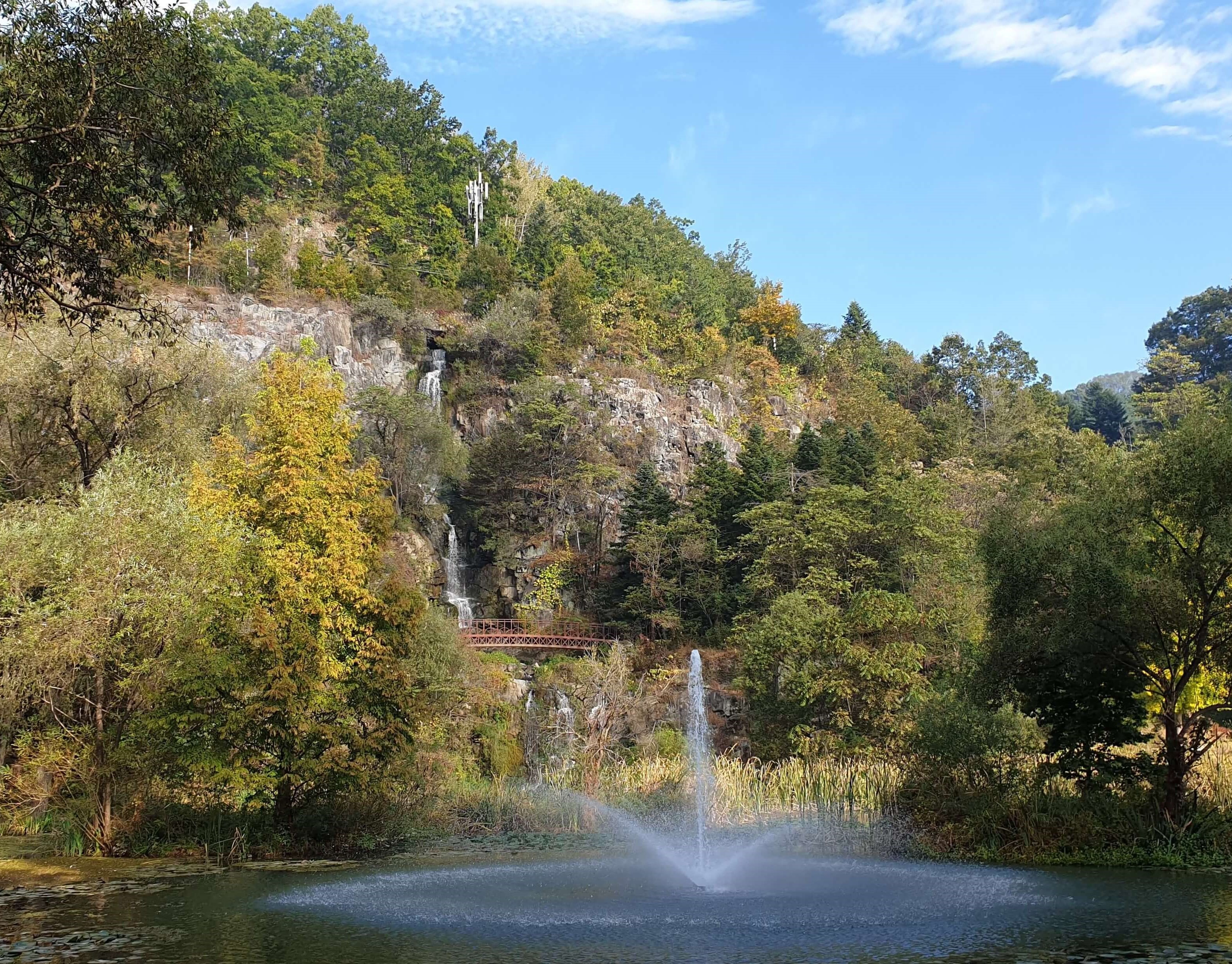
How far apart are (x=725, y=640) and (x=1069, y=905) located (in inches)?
1007

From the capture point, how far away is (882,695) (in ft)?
87.4

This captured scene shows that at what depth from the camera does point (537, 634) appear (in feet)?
133

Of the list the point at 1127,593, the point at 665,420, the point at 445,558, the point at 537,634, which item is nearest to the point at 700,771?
the point at 1127,593

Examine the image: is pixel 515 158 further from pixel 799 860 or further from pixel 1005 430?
pixel 799 860

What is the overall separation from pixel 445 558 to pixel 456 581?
1176mm

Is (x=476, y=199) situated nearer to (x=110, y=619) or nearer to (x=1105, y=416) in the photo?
(x=1105, y=416)

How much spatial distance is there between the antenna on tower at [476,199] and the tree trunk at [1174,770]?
203 feet

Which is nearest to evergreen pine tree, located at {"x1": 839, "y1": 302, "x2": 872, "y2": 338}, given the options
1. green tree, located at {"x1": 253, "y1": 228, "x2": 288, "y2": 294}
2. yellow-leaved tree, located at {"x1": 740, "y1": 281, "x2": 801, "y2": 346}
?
yellow-leaved tree, located at {"x1": 740, "y1": 281, "x2": 801, "y2": 346}

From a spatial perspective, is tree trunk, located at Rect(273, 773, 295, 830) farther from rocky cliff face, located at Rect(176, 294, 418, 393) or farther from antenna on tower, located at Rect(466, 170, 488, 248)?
antenna on tower, located at Rect(466, 170, 488, 248)

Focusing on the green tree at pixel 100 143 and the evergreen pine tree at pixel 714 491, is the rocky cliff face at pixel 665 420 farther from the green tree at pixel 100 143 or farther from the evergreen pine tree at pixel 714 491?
the green tree at pixel 100 143

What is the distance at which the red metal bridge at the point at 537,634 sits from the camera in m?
39.2

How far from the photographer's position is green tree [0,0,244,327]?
9.17 m

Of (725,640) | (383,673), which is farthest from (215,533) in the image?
(725,640)

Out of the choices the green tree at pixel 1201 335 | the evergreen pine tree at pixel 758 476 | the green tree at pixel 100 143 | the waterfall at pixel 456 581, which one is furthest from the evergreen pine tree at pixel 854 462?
the green tree at pixel 1201 335
